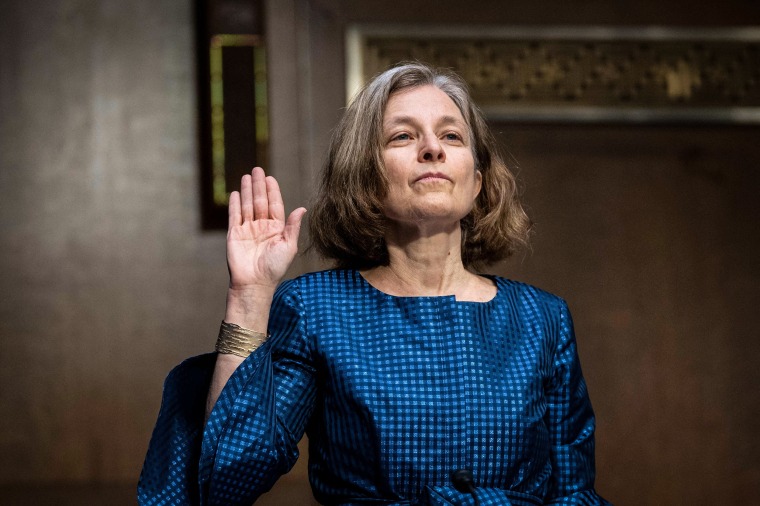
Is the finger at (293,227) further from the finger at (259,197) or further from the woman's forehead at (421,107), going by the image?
the woman's forehead at (421,107)

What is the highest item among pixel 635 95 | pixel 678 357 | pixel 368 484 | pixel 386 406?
pixel 635 95

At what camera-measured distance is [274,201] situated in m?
1.77

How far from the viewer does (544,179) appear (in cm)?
397

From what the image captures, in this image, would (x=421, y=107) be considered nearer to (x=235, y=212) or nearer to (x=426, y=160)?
(x=426, y=160)

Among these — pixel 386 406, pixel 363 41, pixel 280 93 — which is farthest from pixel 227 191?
pixel 386 406

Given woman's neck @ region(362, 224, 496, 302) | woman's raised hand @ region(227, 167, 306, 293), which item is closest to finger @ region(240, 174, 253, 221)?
woman's raised hand @ region(227, 167, 306, 293)

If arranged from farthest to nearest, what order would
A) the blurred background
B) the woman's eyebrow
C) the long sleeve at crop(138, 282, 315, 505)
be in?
the blurred background
the woman's eyebrow
the long sleeve at crop(138, 282, 315, 505)

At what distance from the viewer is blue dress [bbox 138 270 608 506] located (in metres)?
1.67

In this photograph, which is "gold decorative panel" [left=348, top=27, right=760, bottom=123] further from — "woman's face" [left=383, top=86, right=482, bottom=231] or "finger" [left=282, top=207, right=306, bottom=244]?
"finger" [left=282, top=207, right=306, bottom=244]

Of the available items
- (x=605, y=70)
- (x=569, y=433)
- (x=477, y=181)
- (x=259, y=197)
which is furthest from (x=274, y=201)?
(x=605, y=70)

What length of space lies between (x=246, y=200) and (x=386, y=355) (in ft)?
1.13

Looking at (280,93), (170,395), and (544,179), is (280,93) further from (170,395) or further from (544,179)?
(170,395)

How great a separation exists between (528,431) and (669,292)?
8.03ft

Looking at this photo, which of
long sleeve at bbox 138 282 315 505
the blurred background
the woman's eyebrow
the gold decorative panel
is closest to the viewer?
long sleeve at bbox 138 282 315 505
